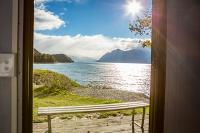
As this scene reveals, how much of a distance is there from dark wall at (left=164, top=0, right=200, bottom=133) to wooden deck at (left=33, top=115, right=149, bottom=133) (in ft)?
5.88

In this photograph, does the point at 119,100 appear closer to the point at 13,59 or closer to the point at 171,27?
the point at 171,27

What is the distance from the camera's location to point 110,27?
13.7 ft

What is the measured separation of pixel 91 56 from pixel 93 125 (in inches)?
43.4

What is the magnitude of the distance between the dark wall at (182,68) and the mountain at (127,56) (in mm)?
720

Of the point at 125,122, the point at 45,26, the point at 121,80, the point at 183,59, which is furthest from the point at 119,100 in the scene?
the point at 183,59

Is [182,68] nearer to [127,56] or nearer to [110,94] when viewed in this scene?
[127,56]

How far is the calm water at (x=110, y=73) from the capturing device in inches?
132

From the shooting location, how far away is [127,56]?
3.66 metres

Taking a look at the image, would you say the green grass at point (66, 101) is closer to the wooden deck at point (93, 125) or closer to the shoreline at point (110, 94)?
the shoreline at point (110, 94)

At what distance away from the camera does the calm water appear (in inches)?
132

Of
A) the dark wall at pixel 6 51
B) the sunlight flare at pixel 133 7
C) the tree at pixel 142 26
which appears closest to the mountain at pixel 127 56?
the tree at pixel 142 26

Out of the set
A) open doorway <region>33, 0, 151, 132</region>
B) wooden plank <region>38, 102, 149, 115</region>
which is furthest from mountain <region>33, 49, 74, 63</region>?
→ wooden plank <region>38, 102, 149, 115</region>

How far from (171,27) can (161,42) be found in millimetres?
149

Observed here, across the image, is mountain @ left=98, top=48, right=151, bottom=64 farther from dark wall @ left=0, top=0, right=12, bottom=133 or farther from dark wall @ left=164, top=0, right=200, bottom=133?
dark wall @ left=0, top=0, right=12, bottom=133
